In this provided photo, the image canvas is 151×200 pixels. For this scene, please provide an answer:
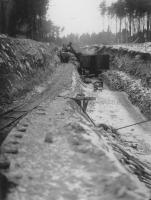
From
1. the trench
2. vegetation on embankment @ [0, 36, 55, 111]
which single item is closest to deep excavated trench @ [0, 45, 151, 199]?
the trench

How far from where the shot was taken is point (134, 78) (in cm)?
2430

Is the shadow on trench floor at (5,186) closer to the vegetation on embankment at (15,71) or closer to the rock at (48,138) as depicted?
the rock at (48,138)

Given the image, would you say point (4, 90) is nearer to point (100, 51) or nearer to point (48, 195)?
point (48, 195)

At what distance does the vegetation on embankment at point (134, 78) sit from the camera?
59.8ft

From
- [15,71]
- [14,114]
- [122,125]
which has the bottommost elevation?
[122,125]

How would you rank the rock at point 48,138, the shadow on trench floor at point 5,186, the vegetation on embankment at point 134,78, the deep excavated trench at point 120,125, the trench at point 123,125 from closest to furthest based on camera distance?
the shadow on trench floor at point 5,186, the rock at point 48,138, the deep excavated trench at point 120,125, the trench at point 123,125, the vegetation on embankment at point 134,78

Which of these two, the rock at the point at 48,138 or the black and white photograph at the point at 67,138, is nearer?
the black and white photograph at the point at 67,138

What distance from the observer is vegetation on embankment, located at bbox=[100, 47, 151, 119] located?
18.2m

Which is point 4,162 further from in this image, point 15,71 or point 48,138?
point 15,71

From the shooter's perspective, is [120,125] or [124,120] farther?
[124,120]

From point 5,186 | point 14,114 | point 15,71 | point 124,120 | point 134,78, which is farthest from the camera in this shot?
point 134,78

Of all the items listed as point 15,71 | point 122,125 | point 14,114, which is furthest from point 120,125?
point 15,71

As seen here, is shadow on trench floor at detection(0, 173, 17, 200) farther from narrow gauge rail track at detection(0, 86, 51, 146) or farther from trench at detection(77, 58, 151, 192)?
trench at detection(77, 58, 151, 192)

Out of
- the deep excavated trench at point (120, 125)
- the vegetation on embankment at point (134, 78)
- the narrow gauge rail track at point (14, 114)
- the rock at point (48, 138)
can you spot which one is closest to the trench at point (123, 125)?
the deep excavated trench at point (120, 125)
